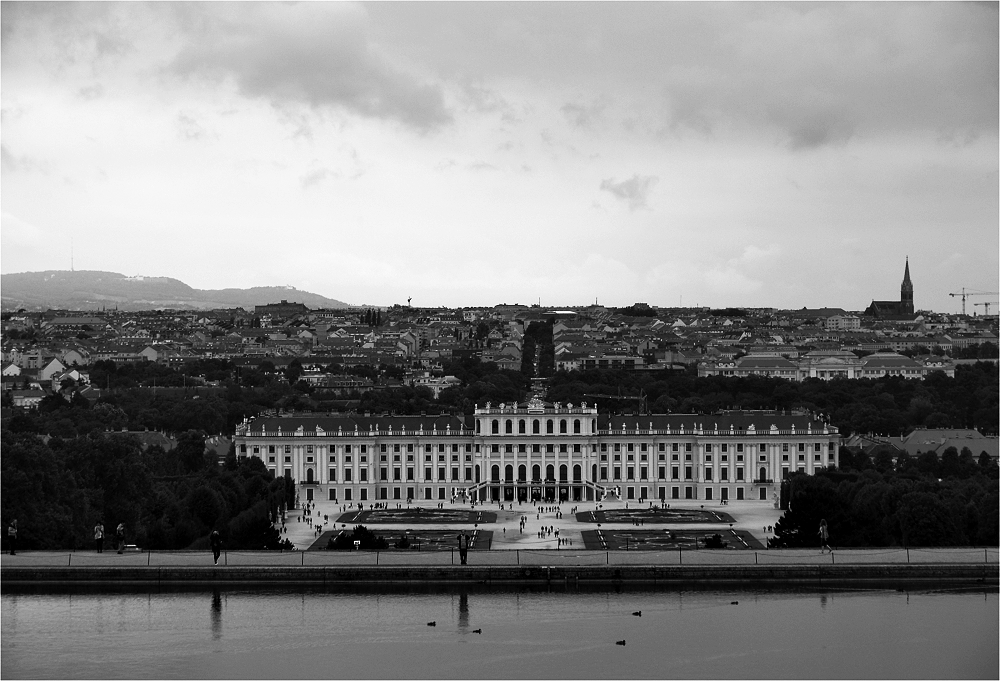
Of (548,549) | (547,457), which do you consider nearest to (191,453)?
(547,457)

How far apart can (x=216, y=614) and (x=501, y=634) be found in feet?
20.3

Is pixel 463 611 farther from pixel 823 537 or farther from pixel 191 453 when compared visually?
pixel 191 453

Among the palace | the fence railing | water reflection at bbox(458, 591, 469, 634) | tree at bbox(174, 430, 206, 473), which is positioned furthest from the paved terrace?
tree at bbox(174, 430, 206, 473)

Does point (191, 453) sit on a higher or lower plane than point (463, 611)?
higher

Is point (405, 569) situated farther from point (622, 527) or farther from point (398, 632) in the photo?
point (622, 527)

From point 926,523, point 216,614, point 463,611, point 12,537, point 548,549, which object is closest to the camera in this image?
point 216,614

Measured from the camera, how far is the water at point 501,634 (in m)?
36.5

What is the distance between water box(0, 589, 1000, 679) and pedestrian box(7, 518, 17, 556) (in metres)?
3.26

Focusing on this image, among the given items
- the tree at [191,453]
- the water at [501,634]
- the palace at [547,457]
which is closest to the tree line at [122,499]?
the tree at [191,453]

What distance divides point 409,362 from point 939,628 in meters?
112

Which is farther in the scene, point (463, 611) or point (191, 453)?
point (191, 453)

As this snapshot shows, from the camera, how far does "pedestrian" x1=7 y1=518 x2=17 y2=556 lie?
4453 centimetres

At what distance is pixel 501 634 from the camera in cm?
3891

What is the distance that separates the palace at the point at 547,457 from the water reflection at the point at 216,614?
31.4m
